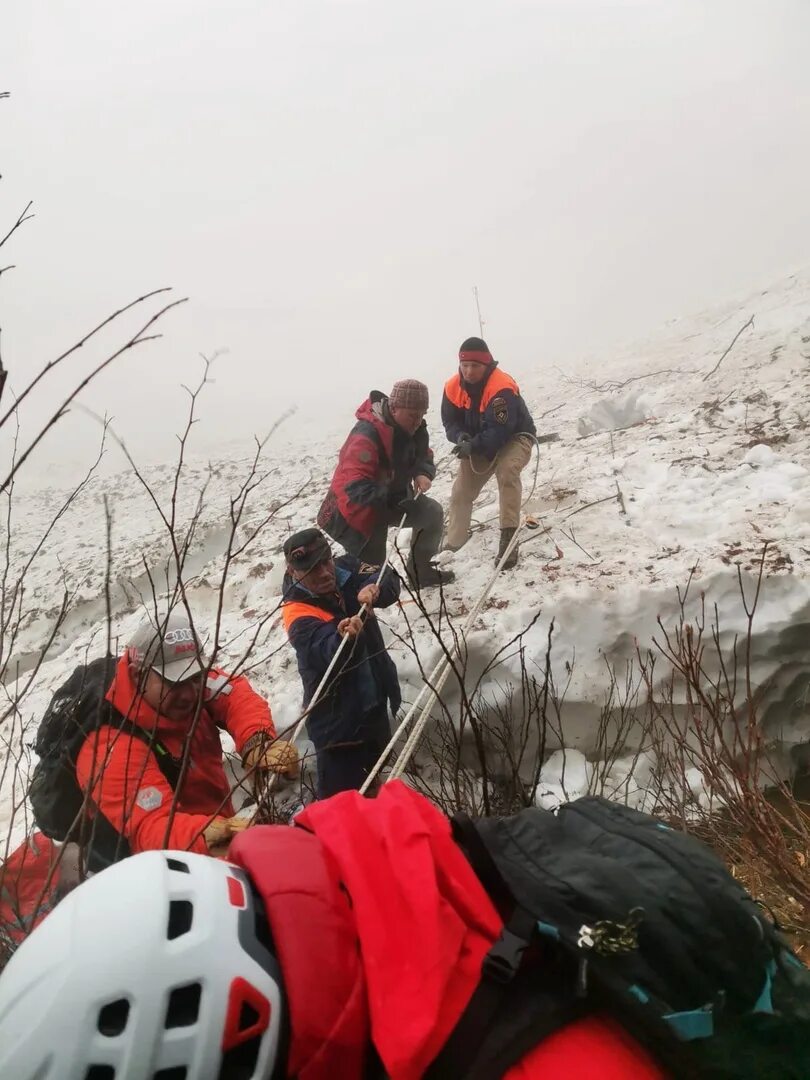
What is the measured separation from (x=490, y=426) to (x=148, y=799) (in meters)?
3.53

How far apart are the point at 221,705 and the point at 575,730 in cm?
251

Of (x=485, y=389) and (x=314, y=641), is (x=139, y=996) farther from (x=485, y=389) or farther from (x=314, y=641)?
(x=485, y=389)

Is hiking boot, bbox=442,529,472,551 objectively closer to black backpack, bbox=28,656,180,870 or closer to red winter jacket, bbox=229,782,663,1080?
black backpack, bbox=28,656,180,870

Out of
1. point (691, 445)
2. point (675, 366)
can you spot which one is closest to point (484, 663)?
point (691, 445)

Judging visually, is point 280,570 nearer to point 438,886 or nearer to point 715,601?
point 715,601

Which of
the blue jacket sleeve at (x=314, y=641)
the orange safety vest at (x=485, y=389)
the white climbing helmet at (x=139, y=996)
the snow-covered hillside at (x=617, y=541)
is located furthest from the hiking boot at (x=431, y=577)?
the white climbing helmet at (x=139, y=996)

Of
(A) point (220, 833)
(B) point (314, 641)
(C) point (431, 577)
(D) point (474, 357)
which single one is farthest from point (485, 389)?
(A) point (220, 833)

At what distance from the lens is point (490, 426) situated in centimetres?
473

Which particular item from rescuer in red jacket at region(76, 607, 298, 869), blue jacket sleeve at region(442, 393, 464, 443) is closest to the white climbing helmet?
rescuer in red jacket at region(76, 607, 298, 869)

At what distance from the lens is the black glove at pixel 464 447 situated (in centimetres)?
478

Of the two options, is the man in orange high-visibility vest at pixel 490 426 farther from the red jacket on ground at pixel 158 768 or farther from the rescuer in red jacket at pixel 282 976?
the rescuer in red jacket at pixel 282 976

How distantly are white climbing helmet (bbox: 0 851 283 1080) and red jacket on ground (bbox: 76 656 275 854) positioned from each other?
0.56 metres

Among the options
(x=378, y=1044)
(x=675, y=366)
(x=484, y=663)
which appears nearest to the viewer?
(x=378, y=1044)

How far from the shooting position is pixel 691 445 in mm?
5859
